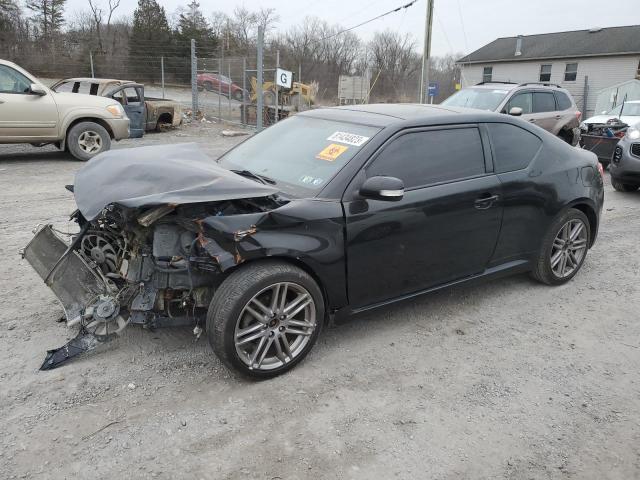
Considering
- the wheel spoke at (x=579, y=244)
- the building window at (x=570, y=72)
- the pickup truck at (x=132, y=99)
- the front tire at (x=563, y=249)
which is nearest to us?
the front tire at (x=563, y=249)

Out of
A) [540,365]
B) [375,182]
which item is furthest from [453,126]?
[540,365]

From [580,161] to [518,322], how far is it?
1698 millimetres

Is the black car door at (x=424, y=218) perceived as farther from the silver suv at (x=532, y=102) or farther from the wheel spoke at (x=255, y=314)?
the silver suv at (x=532, y=102)

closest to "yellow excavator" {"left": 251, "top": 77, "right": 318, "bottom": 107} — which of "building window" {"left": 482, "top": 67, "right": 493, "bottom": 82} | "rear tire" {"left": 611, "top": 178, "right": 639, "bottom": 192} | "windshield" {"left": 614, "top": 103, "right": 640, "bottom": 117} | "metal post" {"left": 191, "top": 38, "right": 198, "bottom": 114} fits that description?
"metal post" {"left": 191, "top": 38, "right": 198, "bottom": 114}

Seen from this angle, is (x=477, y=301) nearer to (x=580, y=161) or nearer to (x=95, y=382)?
(x=580, y=161)

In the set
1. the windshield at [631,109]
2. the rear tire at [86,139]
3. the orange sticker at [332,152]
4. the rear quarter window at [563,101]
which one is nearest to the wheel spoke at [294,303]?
the orange sticker at [332,152]

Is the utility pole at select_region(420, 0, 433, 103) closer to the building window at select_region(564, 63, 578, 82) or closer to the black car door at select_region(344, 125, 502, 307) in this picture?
the black car door at select_region(344, 125, 502, 307)

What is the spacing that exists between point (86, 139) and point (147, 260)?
8.27m

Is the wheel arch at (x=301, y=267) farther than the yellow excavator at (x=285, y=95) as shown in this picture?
No

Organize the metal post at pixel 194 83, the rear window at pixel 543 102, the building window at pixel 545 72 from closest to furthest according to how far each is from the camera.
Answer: the rear window at pixel 543 102 → the metal post at pixel 194 83 → the building window at pixel 545 72

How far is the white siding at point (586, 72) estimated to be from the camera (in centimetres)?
3278

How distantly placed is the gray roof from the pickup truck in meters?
30.6

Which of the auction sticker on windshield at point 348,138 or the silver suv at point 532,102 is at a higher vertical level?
the silver suv at point 532,102

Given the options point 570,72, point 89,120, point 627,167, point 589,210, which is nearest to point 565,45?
point 570,72
